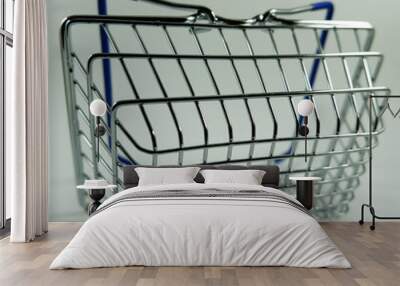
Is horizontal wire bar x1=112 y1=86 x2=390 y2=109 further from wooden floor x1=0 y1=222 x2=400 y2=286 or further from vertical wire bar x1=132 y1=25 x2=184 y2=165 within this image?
wooden floor x1=0 y1=222 x2=400 y2=286

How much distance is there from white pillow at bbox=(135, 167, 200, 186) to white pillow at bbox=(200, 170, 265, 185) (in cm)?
20

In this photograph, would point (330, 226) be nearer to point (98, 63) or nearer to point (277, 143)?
point (277, 143)

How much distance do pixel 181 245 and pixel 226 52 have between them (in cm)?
306

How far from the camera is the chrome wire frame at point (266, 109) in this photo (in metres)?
6.47

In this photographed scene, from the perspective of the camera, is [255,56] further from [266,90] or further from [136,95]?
[136,95]

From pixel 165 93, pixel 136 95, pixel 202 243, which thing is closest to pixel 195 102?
pixel 165 93

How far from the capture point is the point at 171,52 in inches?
262

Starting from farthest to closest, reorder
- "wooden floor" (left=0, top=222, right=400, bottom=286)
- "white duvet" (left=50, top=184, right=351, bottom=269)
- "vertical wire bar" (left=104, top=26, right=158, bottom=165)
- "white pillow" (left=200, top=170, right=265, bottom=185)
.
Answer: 1. "vertical wire bar" (left=104, top=26, right=158, bottom=165)
2. "white pillow" (left=200, top=170, right=265, bottom=185)
3. "white duvet" (left=50, top=184, right=351, bottom=269)
4. "wooden floor" (left=0, top=222, right=400, bottom=286)

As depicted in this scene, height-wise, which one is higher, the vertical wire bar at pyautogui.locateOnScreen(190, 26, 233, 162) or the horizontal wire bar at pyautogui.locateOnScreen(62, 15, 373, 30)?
the horizontal wire bar at pyautogui.locateOnScreen(62, 15, 373, 30)

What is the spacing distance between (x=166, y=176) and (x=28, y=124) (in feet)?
4.82

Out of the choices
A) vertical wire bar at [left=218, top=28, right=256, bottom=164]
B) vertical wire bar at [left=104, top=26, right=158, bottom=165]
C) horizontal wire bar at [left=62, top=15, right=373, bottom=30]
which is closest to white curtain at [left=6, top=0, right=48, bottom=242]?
horizontal wire bar at [left=62, top=15, right=373, bottom=30]

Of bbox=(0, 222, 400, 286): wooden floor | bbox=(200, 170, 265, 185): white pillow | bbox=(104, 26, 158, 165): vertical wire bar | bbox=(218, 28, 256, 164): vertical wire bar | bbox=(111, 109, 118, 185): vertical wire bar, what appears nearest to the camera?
bbox=(0, 222, 400, 286): wooden floor

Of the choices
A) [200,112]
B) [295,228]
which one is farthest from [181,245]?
[200,112]

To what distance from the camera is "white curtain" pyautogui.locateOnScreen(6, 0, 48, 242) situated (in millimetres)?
5414
